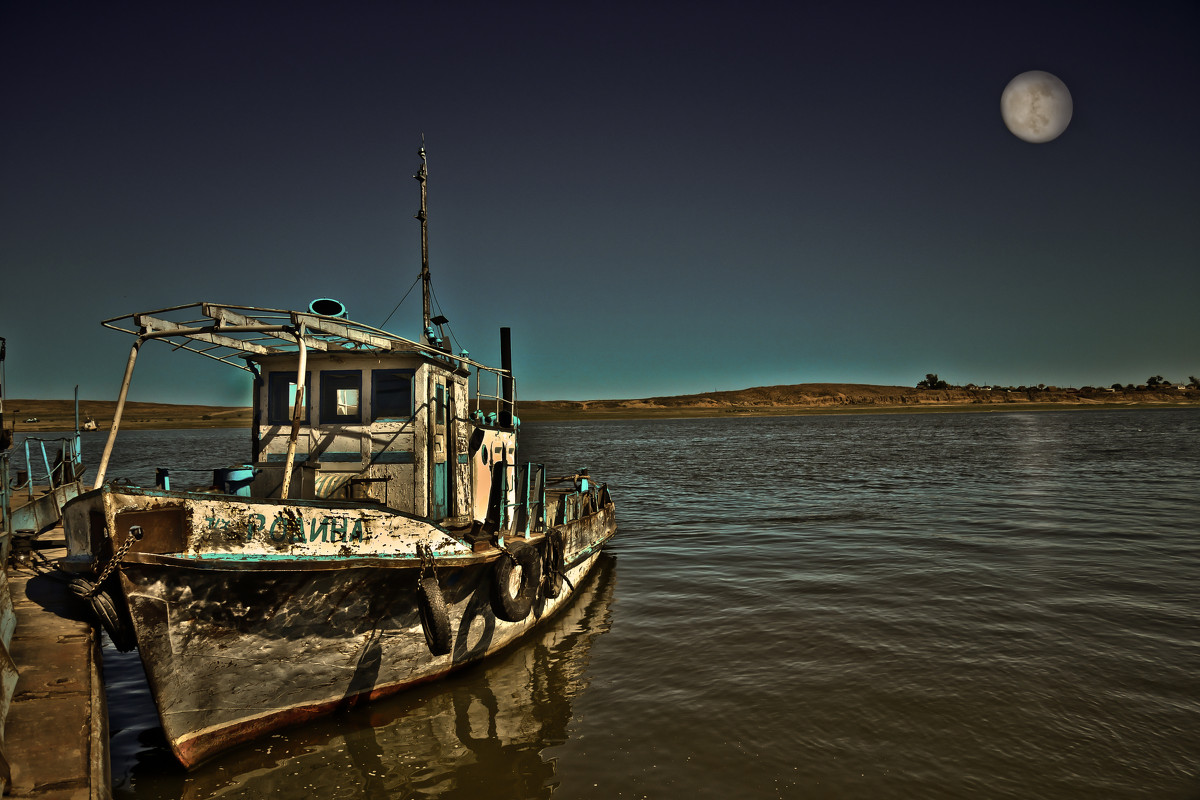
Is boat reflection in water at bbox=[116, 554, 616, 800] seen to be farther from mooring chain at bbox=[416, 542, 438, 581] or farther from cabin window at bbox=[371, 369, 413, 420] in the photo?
cabin window at bbox=[371, 369, 413, 420]

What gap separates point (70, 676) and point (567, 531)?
6413mm

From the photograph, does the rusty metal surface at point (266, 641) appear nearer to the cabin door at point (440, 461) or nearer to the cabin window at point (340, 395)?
the cabin door at point (440, 461)

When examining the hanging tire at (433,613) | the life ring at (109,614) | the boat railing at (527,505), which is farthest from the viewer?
the boat railing at (527,505)

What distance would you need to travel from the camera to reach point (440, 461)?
886 cm

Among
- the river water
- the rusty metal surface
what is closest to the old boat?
the rusty metal surface

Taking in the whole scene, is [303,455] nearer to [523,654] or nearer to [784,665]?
[523,654]

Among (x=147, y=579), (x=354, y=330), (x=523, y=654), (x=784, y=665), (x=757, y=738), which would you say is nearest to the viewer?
(x=147, y=579)

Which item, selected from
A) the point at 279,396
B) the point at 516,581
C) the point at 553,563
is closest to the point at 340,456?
the point at 279,396

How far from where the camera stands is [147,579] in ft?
18.6

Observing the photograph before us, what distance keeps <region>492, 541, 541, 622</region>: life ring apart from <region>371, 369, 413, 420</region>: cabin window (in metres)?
2.19

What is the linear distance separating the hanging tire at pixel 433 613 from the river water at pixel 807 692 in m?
0.88

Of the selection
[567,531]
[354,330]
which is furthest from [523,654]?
[354,330]

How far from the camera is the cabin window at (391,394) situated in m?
8.53

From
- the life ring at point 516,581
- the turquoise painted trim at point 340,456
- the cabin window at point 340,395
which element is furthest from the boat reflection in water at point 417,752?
the cabin window at point 340,395
